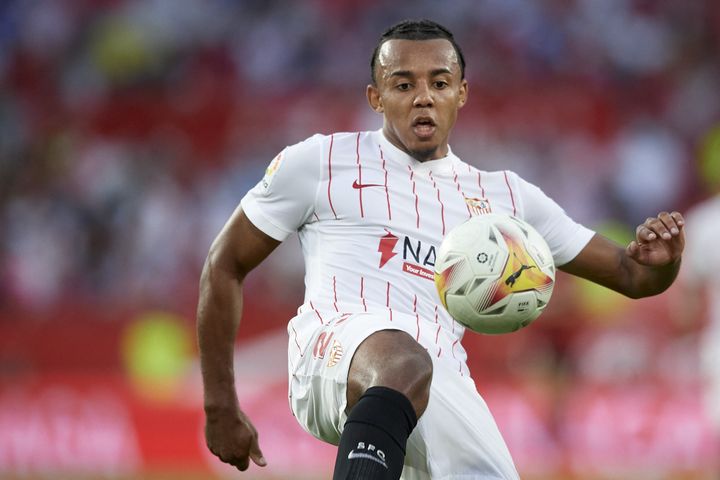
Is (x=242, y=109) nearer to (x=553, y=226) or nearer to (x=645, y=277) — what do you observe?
(x=553, y=226)

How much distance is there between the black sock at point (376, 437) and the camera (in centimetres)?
381

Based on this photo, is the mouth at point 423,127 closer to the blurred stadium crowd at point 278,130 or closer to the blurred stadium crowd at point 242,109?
the blurred stadium crowd at point 278,130

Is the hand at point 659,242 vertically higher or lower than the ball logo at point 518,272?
higher

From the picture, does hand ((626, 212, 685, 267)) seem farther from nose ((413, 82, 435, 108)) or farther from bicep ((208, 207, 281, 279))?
bicep ((208, 207, 281, 279))

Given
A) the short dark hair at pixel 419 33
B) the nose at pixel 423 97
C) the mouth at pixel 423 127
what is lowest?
the mouth at pixel 423 127

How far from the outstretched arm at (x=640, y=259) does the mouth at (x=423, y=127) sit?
2.64 feet

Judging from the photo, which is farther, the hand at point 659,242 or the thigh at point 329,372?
the hand at point 659,242

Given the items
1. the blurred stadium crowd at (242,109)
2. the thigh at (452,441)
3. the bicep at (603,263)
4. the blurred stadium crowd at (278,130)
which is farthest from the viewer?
the blurred stadium crowd at (242,109)

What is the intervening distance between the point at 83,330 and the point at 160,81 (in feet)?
15.8

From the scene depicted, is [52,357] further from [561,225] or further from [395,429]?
[395,429]

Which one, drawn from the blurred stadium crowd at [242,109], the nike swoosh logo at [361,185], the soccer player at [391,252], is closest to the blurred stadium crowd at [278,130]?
the blurred stadium crowd at [242,109]

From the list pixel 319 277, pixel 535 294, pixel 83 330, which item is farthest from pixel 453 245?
pixel 83 330

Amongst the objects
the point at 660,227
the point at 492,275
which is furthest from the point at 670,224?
the point at 492,275

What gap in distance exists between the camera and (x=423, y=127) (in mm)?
4832
